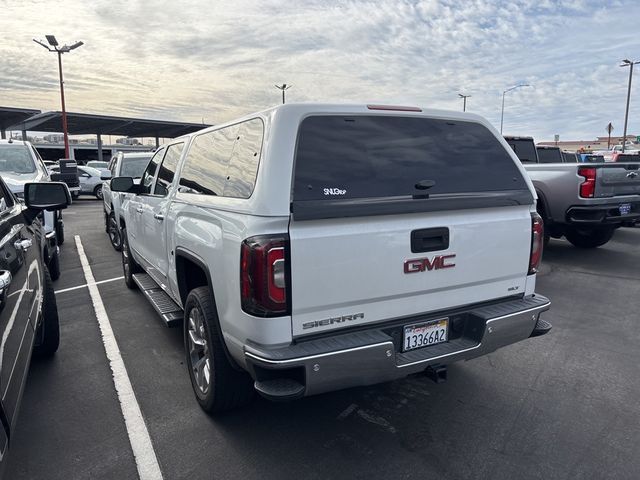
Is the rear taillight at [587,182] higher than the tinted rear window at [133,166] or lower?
lower

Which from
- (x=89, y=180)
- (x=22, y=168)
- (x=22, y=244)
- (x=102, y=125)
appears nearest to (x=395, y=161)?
(x=22, y=244)

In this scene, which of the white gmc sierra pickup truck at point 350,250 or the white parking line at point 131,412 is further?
the white parking line at point 131,412

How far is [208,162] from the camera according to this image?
3.58m

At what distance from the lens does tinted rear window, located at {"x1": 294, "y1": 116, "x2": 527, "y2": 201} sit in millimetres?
2721

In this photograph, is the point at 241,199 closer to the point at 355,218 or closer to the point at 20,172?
the point at 355,218

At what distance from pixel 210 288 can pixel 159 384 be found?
1.23m

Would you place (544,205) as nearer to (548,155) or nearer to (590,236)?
(590,236)

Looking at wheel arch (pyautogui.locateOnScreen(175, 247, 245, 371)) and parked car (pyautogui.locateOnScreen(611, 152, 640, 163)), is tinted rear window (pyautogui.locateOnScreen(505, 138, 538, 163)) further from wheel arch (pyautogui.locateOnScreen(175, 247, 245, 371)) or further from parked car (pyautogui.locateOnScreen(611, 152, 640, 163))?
wheel arch (pyautogui.locateOnScreen(175, 247, 245, 371))

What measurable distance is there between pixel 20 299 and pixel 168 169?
216 centimetres

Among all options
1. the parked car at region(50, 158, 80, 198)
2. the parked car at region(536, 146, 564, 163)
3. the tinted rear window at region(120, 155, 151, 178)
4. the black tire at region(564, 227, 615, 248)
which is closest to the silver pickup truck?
the black tire at region(564, 227, 615, 248)

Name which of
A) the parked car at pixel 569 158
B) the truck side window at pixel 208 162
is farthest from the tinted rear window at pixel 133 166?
the parked car at pixel 569 158

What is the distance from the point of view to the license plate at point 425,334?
292 cm

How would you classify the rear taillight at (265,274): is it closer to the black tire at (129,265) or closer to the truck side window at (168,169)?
the truck side window at (168,169)

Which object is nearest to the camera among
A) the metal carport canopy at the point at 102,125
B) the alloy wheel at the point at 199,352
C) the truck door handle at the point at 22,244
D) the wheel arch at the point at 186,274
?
the truck door handle at the point at 22,244
